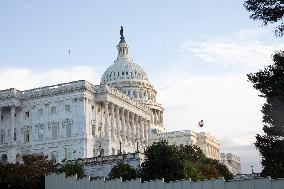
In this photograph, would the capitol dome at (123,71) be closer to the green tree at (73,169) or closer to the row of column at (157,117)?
A: the row of column at (157,117)

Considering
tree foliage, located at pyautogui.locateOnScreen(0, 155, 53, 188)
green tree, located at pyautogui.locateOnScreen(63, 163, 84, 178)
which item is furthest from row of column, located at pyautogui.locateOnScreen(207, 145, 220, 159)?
tree foliage, located at pyautogui.locateOnScreen(0, 155, 53, 188)

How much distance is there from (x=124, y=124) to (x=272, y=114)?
86371mm

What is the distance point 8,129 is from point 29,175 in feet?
166

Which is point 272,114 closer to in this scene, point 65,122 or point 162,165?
point 162,165

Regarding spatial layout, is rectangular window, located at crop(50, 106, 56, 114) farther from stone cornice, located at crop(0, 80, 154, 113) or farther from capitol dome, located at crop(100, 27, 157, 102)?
capitol dome, located at crop(100, 27, 157, 102)

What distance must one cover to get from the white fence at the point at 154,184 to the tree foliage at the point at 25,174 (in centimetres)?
364

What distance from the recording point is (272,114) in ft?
170

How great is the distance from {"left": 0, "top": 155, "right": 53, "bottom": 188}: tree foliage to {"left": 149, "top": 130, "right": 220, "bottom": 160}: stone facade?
83.0 metres

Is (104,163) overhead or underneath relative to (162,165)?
overhead

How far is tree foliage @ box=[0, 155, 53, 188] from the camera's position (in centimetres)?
7788

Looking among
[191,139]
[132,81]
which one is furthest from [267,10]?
[132,81]

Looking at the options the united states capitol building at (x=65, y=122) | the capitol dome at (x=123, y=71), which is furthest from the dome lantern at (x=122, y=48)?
the united states capitol building at (x=65, y=122)

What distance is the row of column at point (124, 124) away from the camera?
127188 mm

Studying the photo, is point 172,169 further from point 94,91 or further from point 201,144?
point 201,144
